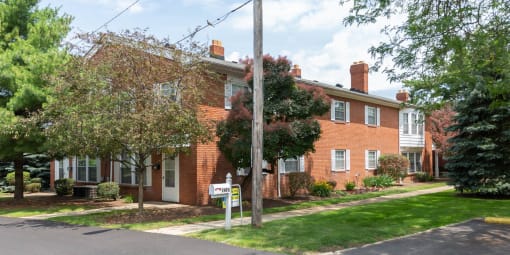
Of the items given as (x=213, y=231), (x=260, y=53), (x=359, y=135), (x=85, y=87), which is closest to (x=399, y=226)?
(x=213, y=231)

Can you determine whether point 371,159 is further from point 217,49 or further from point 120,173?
point 120,173

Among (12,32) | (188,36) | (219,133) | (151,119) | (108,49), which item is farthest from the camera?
(12,32)

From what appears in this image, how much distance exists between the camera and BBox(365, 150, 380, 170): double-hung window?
1038 inches

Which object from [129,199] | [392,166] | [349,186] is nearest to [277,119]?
[129,199]

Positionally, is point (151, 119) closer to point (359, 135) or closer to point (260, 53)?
point (260, 53)

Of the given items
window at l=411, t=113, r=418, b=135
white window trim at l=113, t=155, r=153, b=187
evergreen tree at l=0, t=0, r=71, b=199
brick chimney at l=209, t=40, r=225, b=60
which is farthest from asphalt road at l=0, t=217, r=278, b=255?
window at l=411, t=113, r=418, b=135

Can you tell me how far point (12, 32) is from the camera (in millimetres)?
17828

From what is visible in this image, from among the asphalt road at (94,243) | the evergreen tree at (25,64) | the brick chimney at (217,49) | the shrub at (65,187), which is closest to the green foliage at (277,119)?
the brick chimney at (217,49)

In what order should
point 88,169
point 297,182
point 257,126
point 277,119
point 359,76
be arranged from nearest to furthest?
point 257,126, point 277,119, point 297,182, point 88,169, point 359,76

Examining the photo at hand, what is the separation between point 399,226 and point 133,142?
7.66 m

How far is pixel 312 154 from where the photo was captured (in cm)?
2184

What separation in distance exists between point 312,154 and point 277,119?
6.23 m

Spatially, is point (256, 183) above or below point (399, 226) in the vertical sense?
above

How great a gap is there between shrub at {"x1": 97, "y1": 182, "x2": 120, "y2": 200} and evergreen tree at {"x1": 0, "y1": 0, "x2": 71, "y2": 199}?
2916 mm
